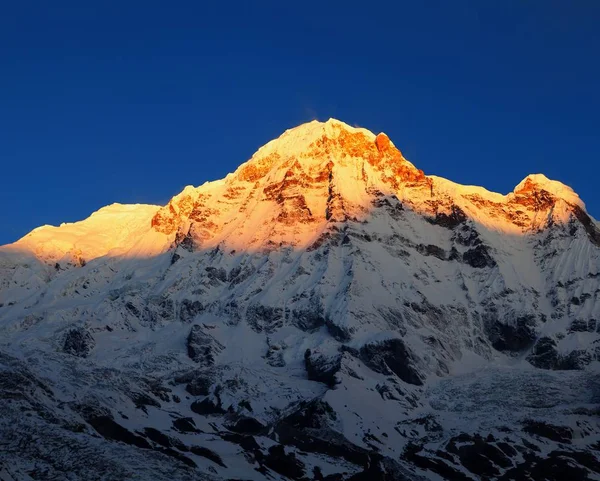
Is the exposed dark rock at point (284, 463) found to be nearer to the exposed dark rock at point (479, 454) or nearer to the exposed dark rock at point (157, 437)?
the exposed dark rock at point (157, 437)

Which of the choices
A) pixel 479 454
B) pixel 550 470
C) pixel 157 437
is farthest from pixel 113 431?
pixel 550 470

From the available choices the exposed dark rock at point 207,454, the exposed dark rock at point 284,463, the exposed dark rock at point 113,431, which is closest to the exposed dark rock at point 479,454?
the exposed dark rock at point 284,463

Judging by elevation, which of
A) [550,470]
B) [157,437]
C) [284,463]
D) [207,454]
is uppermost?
[550,470]

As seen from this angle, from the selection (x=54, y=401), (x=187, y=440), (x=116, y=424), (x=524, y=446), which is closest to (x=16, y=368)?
(x=54, y=401)

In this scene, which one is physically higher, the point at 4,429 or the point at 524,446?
the point at 524,446

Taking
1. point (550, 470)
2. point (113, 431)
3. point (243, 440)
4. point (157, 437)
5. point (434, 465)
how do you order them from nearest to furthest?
point (113, 431)
point (157, 437)
point (550, 470)
point (434, 465)
point (243, 440)

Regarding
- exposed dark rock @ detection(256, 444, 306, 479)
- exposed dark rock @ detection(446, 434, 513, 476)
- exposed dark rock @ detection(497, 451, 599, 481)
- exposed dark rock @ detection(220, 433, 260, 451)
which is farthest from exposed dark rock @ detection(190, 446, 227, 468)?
exposed dark rock @ detection(497, 451, 599, 481)

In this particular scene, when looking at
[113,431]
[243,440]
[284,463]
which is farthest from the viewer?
[243,440]

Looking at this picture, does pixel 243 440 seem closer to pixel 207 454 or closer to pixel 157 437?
pixel 207 454

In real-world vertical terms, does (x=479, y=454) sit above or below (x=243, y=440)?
above

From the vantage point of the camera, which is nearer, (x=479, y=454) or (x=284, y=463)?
(x=284, y=463)

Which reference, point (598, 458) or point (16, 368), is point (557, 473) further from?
point (16, 368)
